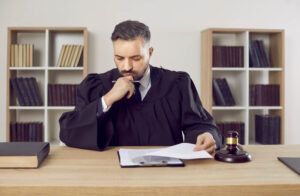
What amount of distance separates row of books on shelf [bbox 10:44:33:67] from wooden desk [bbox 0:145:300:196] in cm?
291

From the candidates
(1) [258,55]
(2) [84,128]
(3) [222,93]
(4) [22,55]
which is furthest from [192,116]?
(4) [22,55]

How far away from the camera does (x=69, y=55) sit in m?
4.26

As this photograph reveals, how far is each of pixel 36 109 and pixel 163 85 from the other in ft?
8.42

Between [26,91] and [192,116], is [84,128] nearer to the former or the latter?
[192,116]

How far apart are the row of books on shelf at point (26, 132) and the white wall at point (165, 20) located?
0.37 m

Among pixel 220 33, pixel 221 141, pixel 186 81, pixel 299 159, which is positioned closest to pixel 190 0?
pixel 220 33

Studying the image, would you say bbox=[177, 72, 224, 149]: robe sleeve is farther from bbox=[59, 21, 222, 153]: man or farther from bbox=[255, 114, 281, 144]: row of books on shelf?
bbox=[255, 114, 281, 144]: row of books on shelf

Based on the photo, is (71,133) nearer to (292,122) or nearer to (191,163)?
(191,163)

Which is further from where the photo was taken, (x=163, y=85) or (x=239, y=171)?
(x=163, y=85)

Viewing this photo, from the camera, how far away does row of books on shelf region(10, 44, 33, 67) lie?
4.20 m

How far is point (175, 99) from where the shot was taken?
2328 mm

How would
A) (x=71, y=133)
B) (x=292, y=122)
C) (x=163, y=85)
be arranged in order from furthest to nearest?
(x=292, y=122) → (x=163, y=85) → (x=71, y=133)

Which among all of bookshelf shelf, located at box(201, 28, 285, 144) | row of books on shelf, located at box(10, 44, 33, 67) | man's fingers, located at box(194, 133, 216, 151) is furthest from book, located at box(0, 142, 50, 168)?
bookshelf shelf, located at box(201, 28, 285, 144)

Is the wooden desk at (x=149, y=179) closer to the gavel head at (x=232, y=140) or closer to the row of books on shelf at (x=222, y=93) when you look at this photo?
the gavel head at (x=232, y=140)
